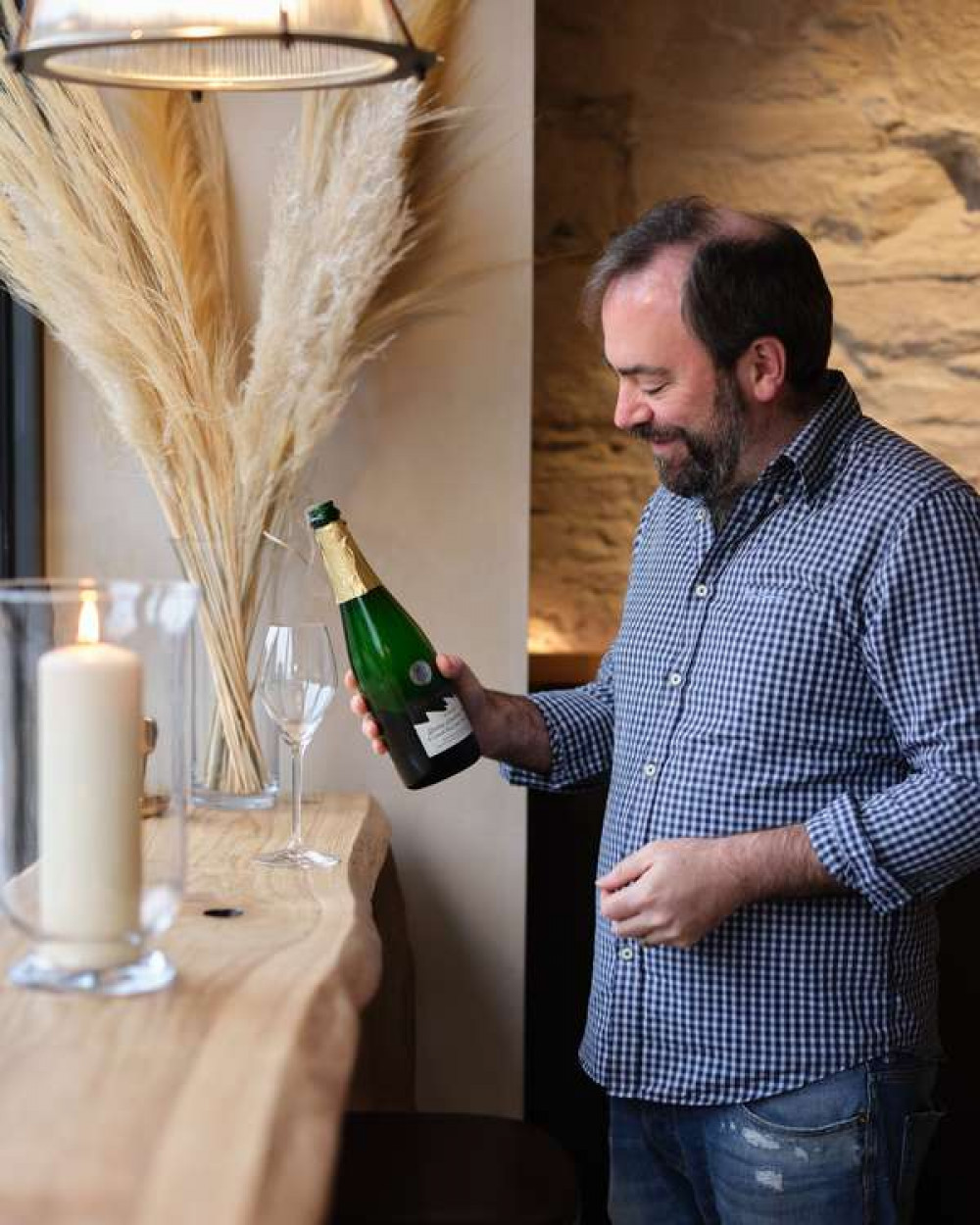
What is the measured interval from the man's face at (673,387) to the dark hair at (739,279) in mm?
17

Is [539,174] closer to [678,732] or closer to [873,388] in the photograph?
[873,388]

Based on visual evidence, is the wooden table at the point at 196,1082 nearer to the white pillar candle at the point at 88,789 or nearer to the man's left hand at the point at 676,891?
the white pillar candle at the point at 88,789

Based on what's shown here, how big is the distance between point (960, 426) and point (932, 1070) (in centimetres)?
195

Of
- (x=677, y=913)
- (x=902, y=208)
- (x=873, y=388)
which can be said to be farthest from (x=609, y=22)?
(x=677, y=913)

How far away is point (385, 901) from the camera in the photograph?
221cm

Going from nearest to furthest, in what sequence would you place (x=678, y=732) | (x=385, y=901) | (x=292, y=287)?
(x=678, y=732), (x=292, y=287), (x=385, y=901)

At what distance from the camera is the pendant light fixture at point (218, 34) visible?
4.18ft

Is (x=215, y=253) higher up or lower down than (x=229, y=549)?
higher up

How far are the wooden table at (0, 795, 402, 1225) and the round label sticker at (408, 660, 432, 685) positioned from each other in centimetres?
52

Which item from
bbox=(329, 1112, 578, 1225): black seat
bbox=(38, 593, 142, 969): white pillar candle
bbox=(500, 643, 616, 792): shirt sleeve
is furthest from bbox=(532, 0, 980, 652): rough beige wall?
bbox=(38, 593, 142, 969): white pillar candle

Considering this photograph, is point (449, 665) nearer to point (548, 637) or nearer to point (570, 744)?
point (570, 744)

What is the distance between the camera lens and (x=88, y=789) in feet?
3.34

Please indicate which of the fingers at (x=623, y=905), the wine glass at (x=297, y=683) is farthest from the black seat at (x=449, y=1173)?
the wine glass at (x=297, y=683)

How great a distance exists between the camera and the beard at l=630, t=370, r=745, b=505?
1.78 metres
